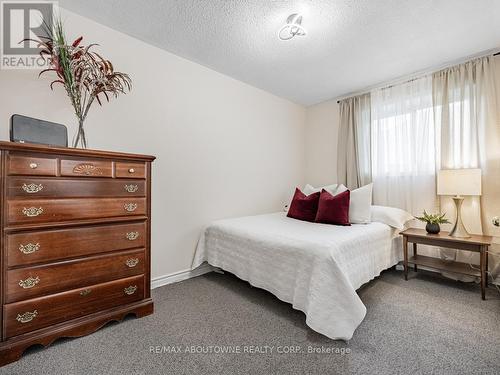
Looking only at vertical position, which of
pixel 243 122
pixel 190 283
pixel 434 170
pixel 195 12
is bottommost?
pixel 190 283

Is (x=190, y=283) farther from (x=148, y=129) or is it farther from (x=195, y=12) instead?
(x=195, y=12)

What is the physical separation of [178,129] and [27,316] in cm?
→ 189

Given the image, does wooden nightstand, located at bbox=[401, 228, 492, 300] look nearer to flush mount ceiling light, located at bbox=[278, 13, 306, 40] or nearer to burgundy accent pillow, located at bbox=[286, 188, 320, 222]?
burgundy accent pillow, located at bbox=[286, 188, 320, 222]

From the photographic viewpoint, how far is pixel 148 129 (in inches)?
91.2

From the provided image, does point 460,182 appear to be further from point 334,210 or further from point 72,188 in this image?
point 72,188

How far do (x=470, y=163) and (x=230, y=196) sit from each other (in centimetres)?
271

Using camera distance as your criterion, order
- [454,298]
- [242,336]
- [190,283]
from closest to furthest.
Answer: [242,336], [454,298], [190,283]

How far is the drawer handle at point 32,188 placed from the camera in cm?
134

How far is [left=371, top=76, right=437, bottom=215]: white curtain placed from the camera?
9.18 feet

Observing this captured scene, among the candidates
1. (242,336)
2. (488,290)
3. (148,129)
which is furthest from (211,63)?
(488,290)

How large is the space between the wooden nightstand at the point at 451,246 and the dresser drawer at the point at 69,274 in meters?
2.67

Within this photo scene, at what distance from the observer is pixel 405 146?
117 inches

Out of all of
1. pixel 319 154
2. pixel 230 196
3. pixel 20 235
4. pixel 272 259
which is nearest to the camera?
pixel 20 235

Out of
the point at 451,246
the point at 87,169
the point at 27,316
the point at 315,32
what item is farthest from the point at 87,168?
the point at 451,246
